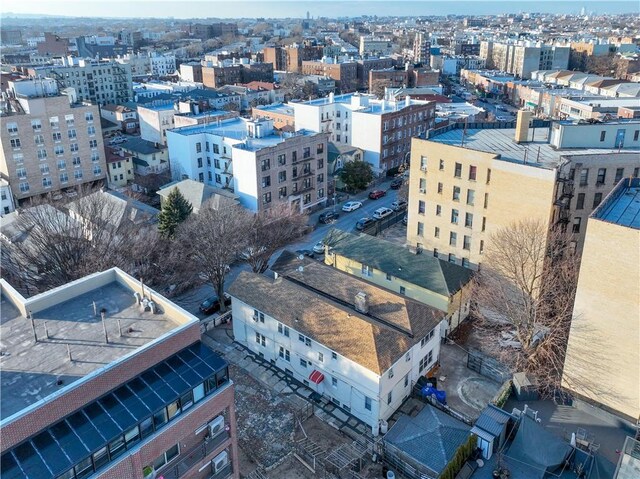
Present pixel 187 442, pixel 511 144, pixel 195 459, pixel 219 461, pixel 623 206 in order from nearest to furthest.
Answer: pixel 187 442
pixel 195 459
pixel 219 461
pixel 623 206
pixel 511 144

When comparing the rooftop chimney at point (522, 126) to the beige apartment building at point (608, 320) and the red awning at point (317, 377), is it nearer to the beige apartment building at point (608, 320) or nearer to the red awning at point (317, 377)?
the beige apartment building at point (608, 320)

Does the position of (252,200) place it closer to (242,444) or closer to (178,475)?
(242,444)

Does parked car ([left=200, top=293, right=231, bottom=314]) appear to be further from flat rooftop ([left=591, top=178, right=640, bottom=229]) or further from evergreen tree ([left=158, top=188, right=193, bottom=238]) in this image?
flat rooftop ([left=591, top=178, right=640, bottom=229])

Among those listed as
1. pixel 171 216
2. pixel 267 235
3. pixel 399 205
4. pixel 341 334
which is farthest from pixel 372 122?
pixel 341 334

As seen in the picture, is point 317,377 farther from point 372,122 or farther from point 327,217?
point 372,122

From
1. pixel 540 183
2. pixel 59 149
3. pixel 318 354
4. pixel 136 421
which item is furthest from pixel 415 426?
pixel 59 149

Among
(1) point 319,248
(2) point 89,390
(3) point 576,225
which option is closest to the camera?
(2) point 89,390
